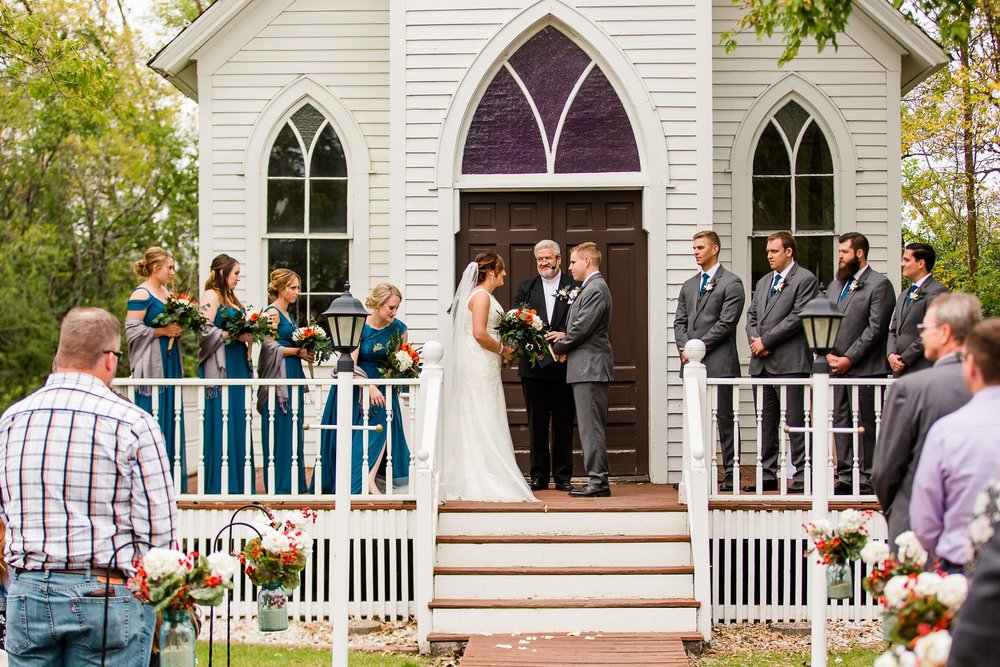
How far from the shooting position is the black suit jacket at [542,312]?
10203 millimetres

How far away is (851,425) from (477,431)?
3.00 meters

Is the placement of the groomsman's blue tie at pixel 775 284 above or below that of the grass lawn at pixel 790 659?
above

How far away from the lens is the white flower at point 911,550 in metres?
4.91

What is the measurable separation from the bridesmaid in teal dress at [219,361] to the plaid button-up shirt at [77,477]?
16.0 ft

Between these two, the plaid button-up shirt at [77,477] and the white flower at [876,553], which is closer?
the plaid button-up shirt at [77,477]

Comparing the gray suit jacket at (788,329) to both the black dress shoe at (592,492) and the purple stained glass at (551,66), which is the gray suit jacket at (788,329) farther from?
the purple stained glass at (551,66)

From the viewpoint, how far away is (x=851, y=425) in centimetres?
969

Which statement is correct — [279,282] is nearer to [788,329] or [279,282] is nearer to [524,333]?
[524,333]

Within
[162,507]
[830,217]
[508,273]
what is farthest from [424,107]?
[162,507]

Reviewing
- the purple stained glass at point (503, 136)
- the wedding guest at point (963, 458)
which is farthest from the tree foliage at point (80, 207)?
the wedding guest at point (963, 458)

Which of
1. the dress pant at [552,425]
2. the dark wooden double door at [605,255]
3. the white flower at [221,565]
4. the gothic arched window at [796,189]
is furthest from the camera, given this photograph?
the gothic arched window at [796,189]

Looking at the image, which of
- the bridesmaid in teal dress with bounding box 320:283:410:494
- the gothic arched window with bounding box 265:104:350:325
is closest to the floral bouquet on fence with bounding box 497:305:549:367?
the bridesmaid in teal dress with bounding box 320:283:410:494

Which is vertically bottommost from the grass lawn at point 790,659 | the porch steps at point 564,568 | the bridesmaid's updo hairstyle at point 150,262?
the grass lawn at point 790,659

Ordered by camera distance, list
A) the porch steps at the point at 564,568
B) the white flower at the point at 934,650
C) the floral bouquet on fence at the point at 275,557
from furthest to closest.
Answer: the porch steps at the point at 564,568
the floral bouquet on fence at the point at 275,557
the white flower at the point at 934,650
